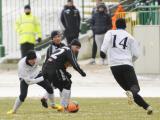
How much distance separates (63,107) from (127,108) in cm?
150

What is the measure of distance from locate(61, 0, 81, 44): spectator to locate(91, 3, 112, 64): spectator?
53 cm

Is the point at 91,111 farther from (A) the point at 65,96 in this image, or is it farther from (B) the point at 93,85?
(B) the point at 93,85

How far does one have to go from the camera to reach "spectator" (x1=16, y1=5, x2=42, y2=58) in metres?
25.5

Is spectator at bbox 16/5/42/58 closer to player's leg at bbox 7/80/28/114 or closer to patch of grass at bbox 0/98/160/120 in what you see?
patch of grass at bbox 0/98/160/120

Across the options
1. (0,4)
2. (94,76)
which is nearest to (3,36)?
(0,4)

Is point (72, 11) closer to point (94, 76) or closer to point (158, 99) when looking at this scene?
point (94, 76)

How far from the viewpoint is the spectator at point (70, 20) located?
86.4ft

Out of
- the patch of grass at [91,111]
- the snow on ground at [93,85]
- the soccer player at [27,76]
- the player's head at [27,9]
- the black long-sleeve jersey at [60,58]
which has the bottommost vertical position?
the snow on ground at [93,85]

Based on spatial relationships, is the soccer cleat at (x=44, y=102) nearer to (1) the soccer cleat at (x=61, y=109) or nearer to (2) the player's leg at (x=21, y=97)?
(1) the soccer cleat at (x=61, y=109)

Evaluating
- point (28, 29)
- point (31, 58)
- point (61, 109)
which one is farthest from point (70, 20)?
point (31, 58)

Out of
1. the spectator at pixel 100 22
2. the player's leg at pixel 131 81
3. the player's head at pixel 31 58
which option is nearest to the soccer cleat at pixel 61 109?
the player's head at pixel 31 58

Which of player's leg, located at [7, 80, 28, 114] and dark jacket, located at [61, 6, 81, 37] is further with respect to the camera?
dark jacket, located at [61, 6, 81, 37]

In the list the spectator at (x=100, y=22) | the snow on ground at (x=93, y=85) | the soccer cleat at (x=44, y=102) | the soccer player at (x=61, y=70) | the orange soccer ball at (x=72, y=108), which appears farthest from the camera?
the spectator at (x=100, y=22)

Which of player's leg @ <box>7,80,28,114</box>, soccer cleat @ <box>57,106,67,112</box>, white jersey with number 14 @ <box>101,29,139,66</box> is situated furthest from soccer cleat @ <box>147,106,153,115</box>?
player's leg @ <box>7,80,28,114</box>
